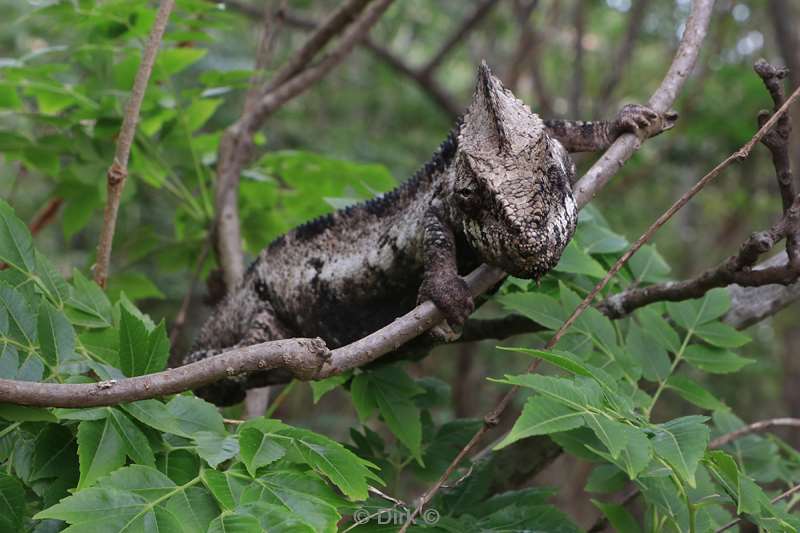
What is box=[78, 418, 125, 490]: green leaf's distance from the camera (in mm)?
1819

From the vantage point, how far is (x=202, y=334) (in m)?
3.75

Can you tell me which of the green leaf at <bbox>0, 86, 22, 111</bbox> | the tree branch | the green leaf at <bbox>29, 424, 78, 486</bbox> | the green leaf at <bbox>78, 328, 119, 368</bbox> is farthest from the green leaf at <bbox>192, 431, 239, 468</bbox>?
the tree branch

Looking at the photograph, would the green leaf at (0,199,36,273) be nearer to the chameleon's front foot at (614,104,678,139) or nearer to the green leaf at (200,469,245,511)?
the green leaf at (200,469,245,511)

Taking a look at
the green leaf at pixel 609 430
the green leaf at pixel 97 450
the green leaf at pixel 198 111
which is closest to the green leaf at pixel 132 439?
the green leaf at pixel 97 450

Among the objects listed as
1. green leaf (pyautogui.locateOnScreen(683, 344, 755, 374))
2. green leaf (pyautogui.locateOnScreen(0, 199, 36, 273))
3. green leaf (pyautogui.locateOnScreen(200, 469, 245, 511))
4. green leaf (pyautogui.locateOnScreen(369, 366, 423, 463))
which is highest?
green leaf (pyautogui.locateOnScreen(0, 199, 36, 273))

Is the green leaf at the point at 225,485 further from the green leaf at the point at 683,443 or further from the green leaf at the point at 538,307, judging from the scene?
the green leaf at the point at 538,307

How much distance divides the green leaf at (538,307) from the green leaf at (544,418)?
2.49 ft

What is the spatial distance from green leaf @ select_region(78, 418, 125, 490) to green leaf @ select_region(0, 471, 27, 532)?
6.3 inches

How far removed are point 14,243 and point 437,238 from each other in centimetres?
122

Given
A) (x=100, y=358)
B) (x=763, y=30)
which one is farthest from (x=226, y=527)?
(x=763, y=30)

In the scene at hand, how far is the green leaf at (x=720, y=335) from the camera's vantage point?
8.92 ft

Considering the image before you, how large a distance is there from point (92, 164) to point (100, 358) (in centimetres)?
177

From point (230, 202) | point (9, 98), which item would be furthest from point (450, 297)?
point (9, 98)

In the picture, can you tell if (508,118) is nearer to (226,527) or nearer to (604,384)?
(604,384)
